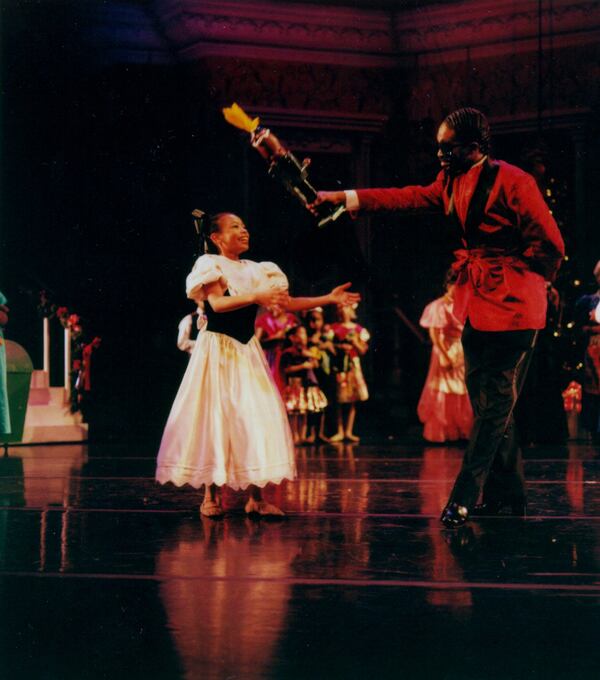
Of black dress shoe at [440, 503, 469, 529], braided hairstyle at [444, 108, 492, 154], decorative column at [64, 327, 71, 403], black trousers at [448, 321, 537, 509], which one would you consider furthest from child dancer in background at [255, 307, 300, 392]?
black dress shoe at [440, 503, 469, 529]

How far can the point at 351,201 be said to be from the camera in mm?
4441

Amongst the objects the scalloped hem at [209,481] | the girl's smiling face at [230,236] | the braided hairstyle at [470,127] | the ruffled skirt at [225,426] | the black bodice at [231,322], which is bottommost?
the scalloped hem at [209,481]

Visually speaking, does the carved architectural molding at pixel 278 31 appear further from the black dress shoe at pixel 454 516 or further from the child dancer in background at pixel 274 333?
the black dress shoe at pixel 454 516

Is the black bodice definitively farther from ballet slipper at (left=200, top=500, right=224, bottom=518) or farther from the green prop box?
the green prop box

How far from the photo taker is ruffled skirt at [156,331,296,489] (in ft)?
16.1

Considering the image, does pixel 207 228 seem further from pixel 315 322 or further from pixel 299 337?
pixel 315 322

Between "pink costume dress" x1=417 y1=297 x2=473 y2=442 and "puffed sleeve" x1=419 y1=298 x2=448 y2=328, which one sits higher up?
"puffed sleeve" x1=419 y1=298 x2=448 y2=328

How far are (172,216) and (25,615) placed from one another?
9045mm

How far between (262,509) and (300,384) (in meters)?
4.79

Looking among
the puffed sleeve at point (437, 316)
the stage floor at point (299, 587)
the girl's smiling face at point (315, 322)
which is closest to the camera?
the stage floor at point (299, 587)

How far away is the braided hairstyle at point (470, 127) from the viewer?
4453 millimetres

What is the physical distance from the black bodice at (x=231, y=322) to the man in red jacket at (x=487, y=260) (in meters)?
0.88

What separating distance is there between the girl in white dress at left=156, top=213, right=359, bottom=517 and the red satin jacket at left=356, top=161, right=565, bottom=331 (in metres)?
0.58

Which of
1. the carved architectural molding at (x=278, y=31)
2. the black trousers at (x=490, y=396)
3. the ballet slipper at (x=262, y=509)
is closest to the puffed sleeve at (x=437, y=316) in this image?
the carved architectural molding at (x=278, y=31)
